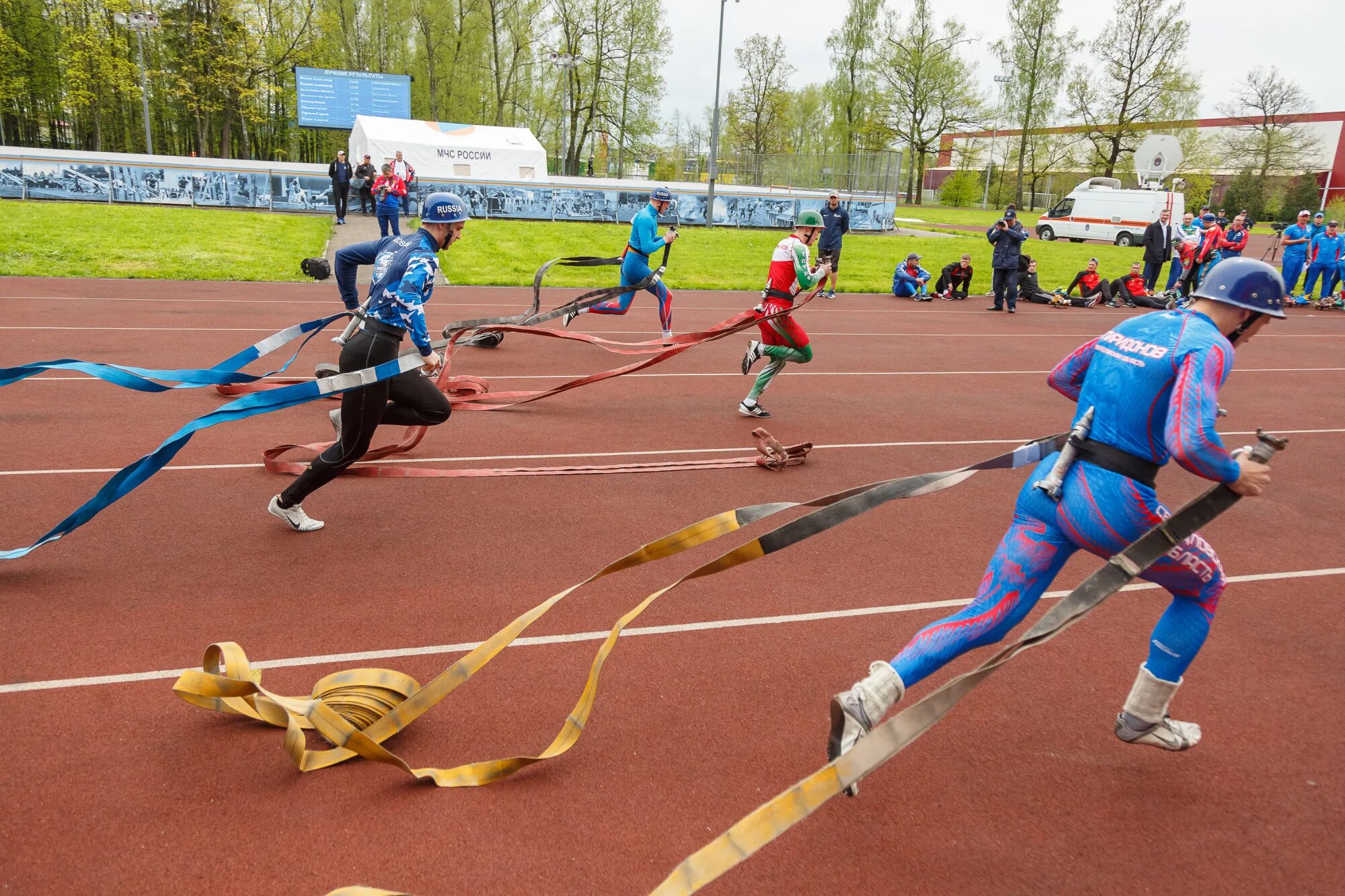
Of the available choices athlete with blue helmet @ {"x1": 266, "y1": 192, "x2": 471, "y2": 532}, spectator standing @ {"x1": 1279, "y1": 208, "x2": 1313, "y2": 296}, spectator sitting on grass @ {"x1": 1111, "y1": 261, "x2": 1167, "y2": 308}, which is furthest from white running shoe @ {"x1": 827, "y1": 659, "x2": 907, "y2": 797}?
spectator standing @ {"x1": 1279, "y1": 208, "x2": 1313, "y2": 296}

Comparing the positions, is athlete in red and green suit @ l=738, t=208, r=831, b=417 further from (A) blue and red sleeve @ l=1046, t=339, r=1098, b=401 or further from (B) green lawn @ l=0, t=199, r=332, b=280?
(B) green lawn @ l=0, t=199, r=332, b=280

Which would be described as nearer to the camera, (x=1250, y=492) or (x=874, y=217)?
(x=1250, y=492)

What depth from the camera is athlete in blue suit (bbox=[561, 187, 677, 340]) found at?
39.4 feet

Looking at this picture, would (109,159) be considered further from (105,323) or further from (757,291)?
(757,291)

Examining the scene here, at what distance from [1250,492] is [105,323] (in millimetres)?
14846

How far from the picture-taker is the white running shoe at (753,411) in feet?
31.1

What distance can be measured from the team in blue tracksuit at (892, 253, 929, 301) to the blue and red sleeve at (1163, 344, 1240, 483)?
1839 centimetres

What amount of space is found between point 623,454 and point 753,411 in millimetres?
2030

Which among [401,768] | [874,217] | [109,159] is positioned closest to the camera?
[401,768]

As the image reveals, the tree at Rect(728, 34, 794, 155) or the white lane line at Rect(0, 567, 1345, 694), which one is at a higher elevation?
the tree at Rect(728, 34, 794, 155)

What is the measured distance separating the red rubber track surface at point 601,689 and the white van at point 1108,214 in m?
31.1

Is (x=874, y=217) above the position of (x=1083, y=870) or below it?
above

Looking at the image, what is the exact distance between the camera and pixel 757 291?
70.7ft

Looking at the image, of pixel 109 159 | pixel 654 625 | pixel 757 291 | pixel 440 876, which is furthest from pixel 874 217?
pixel 440 876
